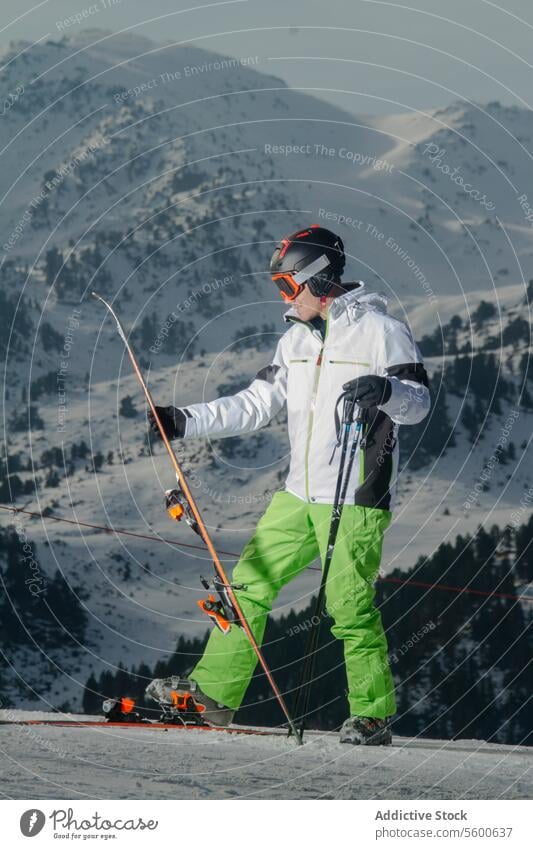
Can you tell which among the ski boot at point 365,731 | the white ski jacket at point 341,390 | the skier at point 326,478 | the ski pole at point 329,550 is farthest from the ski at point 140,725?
the white ski jacket at point 341,390

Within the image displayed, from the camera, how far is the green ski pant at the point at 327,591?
7.92m

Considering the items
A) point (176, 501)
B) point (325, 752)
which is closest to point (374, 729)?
point (325, 752)

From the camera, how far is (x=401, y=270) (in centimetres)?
17212

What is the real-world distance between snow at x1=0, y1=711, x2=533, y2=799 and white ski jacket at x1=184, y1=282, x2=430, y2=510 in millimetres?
1705

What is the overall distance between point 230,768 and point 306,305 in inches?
128

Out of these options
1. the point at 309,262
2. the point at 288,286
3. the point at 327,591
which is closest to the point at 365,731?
the point at 327,591

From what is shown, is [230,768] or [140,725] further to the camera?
[140,725]

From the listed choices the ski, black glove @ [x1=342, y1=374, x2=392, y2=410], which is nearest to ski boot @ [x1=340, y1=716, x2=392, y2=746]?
the ski

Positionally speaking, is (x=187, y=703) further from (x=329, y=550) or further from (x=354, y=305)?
(x=354, y=305)

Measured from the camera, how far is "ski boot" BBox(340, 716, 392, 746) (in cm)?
790

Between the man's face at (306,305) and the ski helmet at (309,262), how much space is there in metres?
0.03

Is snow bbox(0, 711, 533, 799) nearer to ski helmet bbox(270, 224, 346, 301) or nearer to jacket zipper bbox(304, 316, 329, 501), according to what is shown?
jacket zipper bbox(304, 316, 329, 501)

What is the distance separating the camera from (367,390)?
7.47m

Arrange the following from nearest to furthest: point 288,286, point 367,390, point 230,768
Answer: point 230,768
point 367,390
point 288,286
